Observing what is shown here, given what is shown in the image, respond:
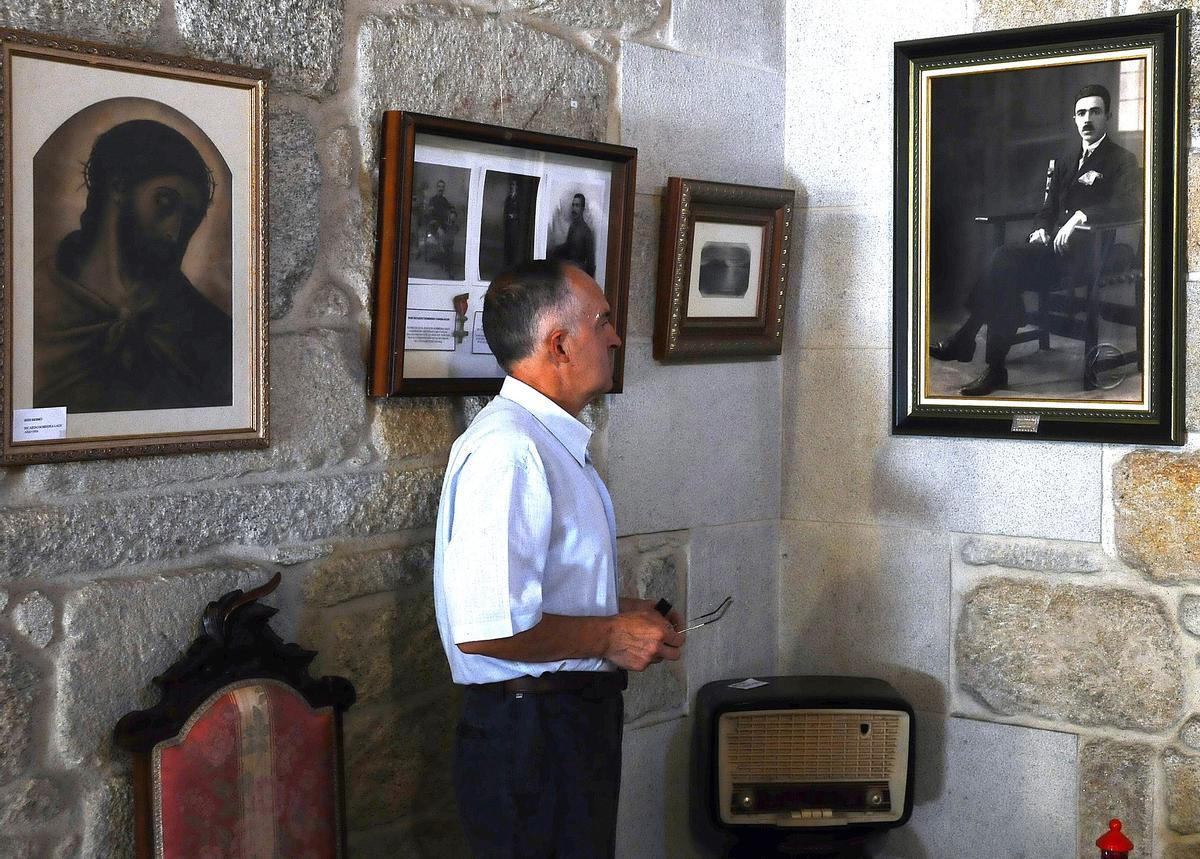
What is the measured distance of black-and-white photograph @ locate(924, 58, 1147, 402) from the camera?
2.85m

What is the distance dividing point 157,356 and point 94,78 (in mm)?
419

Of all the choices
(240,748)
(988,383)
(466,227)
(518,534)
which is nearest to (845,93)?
(988,383)

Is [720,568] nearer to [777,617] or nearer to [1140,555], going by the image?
[777,617]

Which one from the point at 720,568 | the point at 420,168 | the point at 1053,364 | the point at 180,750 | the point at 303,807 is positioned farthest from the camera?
the point at 720,568

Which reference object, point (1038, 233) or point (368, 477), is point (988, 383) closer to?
point (1038, 233)

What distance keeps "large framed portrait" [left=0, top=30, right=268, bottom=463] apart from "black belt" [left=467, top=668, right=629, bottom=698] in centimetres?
58

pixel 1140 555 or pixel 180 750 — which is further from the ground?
pixel 1140 555

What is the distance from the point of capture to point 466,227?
97.7 inches

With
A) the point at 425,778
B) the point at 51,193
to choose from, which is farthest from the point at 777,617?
the point at 51,193

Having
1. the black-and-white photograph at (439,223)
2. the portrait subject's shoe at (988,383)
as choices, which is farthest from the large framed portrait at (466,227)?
the portrait subject's shoe at (988,383)

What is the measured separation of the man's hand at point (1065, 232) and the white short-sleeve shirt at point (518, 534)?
1.31 metres

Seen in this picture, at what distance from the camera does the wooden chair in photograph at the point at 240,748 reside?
6.40ft

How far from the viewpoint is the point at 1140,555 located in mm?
2850

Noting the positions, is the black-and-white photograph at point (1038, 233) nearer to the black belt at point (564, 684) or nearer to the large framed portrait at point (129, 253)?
the black belt at point (564, 684)
